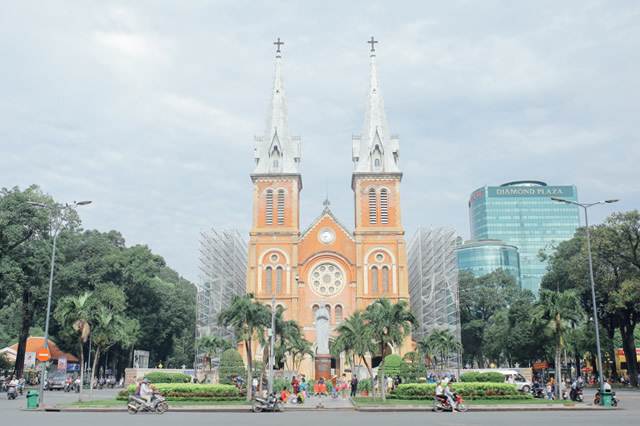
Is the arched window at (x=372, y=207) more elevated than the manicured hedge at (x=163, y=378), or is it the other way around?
the arched window at (x=372, y=207)

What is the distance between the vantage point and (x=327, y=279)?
60.6 meters

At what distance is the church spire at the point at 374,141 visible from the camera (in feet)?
207

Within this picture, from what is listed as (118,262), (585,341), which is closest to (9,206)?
(118,262)

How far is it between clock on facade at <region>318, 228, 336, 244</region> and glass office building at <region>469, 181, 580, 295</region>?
350 feet

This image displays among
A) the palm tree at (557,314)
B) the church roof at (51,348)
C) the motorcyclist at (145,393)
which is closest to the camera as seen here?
the motorcyclist at (145,393)

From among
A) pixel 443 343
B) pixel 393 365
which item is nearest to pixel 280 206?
pixel 393 365

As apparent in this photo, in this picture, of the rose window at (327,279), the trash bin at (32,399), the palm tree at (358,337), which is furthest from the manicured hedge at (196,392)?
the rose window at (327,279)

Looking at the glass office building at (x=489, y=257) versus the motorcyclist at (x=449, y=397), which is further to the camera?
the glass office building at (x=489, y=257)

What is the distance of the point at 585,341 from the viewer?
2265 inches

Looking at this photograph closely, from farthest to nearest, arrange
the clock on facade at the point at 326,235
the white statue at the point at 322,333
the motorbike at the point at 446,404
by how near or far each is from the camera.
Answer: the clock on facade at the point at 326,235 < the white statue at the point at 322,333 < the motorbike at the point at 446,404

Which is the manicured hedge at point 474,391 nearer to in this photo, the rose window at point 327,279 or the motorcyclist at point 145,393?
the motorcyclist at point 145,393

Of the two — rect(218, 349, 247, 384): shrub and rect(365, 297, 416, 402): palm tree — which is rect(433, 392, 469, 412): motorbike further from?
rect(218, 349, 247, 384): shrub

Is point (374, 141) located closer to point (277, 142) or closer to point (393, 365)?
point (277, 142)

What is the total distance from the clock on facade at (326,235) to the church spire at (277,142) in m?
6.95
